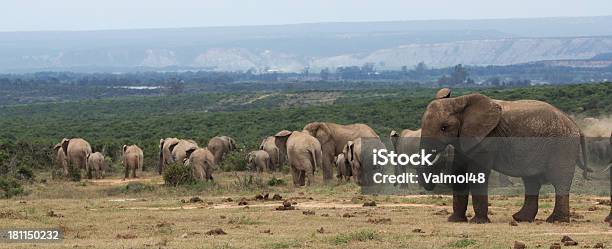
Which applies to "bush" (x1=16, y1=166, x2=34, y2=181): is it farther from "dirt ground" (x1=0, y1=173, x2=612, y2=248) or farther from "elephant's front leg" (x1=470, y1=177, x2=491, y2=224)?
"elephant's front leg" (x1=470, y1=177, x2=491, y2=224)

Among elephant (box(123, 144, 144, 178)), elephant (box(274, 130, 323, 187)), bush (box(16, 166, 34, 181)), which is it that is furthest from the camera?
elephant (box(123, 144, 144, 178))

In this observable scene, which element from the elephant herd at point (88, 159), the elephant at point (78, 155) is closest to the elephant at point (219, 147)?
the elephant herd at point (88, 159)

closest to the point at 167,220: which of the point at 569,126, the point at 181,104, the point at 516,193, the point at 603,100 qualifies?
the point at 569,126

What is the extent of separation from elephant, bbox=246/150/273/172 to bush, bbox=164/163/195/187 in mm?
7539

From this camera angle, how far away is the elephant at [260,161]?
37.7m

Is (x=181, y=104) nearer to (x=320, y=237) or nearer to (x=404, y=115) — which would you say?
(x=404, y=115)

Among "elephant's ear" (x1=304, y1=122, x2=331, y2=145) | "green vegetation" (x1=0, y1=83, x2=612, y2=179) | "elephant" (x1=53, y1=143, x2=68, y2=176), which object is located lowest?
"green vegetation" (x1=0, y1=83, x2=612, y2=179)

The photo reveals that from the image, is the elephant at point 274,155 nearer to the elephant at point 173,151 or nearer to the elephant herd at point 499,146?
the elephant at point 173,151

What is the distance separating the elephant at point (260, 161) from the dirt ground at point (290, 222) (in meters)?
10.1

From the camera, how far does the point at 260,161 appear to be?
37.7 metres

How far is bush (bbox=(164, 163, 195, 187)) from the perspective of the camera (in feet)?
98.1

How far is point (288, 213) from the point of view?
20.3 meters

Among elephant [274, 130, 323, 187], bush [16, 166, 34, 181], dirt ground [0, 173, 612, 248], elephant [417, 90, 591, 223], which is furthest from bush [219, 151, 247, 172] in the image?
elephant [417, 90, 591, 223]

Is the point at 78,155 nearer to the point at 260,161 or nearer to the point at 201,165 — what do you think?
the point at 260,161
